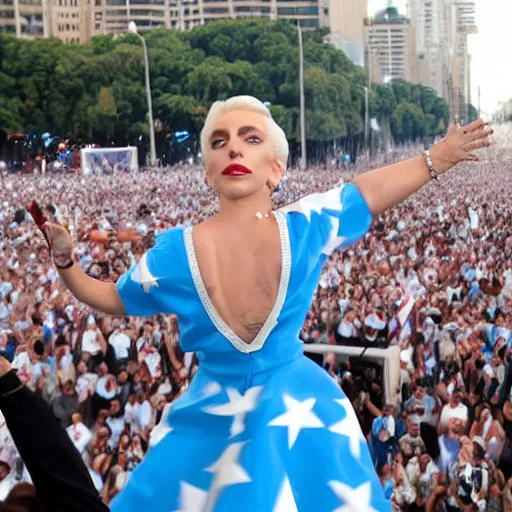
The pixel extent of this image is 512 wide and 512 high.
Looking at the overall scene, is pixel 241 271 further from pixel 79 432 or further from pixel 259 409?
pixel 79 432

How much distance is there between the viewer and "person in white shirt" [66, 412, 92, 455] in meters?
3.22

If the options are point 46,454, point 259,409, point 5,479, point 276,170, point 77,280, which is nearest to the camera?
point 46,454

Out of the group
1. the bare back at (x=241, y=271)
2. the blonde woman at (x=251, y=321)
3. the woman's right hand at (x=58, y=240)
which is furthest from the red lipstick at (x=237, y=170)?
the woman's right hand at (x=58, y=240)

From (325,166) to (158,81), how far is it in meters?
0.65

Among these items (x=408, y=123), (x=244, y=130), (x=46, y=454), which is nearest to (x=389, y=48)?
(x=408, y=123)

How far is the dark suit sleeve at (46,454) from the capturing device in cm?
126

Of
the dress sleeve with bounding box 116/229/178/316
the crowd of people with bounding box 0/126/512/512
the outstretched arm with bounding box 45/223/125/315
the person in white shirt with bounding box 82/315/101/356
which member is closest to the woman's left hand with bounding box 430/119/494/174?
the dress sleeve with bounding box 116/229/178/316

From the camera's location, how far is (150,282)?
1.85 m

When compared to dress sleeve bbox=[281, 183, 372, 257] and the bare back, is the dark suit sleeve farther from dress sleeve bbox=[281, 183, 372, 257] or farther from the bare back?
dress sleeve bbox=[281, 183, 372, 257]

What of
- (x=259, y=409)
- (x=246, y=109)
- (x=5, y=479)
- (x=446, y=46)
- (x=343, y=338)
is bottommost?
(x=5, y=479)

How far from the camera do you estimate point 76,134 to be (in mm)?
3359

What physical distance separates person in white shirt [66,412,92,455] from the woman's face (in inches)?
59.4

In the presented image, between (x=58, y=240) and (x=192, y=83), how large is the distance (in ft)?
5.50

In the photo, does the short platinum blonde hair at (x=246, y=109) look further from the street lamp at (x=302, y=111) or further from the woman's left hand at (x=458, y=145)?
the street lamp at (x=302, y=111)
